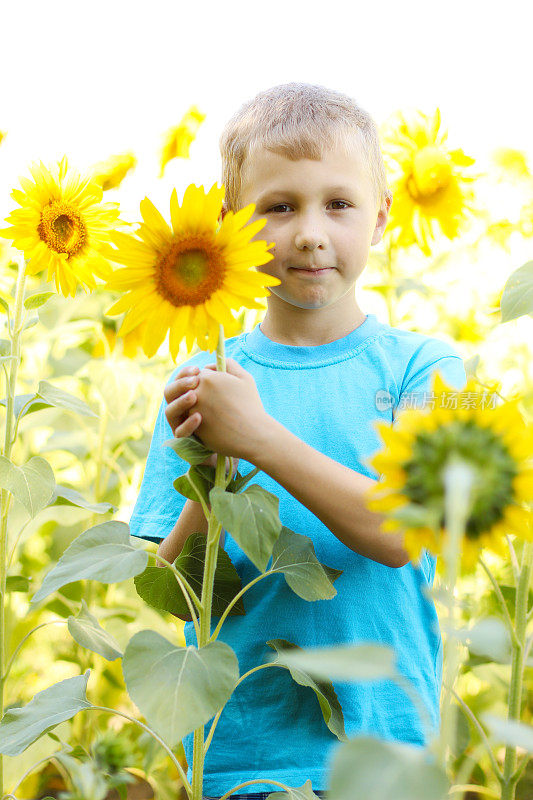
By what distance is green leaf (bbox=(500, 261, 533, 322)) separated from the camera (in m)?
0.67

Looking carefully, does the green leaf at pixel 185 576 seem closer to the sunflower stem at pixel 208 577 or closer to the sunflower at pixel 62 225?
the sunflower stem at pixel 208 577

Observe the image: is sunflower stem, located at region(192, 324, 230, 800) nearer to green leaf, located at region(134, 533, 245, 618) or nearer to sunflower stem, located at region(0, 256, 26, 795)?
green leaf, located at region(134, 533, 245, 618)

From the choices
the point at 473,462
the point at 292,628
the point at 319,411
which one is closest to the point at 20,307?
the point at 319,411

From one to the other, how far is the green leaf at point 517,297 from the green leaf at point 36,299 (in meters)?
0.48

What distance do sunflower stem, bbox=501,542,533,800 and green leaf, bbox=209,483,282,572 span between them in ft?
0.91

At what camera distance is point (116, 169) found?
1.12m

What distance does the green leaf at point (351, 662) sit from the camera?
26 cm

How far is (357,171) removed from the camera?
801mm

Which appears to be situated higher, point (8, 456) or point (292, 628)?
point (8, 456)

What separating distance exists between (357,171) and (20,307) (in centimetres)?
39

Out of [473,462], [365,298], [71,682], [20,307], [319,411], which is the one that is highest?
[365,298]

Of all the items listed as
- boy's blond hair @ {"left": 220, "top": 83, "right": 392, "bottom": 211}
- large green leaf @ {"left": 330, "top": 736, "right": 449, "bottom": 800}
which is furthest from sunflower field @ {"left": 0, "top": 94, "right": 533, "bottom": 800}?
boy's blond hair @ {"left": 220, "top": 83, "right": 392, "bottom": 211}

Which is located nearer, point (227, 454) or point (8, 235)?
point (227, 454)

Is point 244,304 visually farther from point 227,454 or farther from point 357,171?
point 357,171
